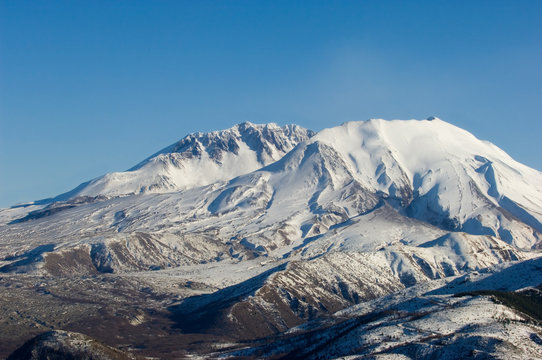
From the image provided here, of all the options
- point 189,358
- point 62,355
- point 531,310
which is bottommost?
point 531,310

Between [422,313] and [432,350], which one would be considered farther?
[422,313]

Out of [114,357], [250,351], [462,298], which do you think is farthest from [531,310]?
[114,357]

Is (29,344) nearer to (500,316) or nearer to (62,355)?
(62,355)

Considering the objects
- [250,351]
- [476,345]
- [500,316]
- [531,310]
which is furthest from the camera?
[250,351]

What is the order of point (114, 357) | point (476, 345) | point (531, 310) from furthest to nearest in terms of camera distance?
point (531, 310), point (114, 357), point (476, 345)

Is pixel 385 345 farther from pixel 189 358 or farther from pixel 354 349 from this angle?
pixel 189 358

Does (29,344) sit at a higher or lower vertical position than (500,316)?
higher
